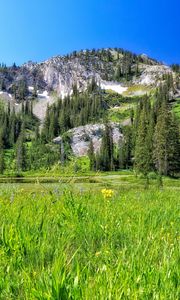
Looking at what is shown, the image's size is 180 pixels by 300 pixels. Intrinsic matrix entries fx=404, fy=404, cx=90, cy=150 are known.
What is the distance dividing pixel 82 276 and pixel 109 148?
170702 millimetres

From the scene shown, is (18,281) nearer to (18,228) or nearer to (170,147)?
(18,228)

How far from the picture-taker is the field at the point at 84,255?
2.55 m

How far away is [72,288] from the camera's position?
8.46ft

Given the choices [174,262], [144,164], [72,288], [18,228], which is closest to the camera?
[72,288]

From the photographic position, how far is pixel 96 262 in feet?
11.8

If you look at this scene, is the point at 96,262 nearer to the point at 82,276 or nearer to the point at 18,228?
the point at 82,276

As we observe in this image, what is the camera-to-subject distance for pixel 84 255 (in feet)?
12.5

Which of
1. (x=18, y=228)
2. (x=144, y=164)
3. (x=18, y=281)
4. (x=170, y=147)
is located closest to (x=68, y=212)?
(x=18, y=228)

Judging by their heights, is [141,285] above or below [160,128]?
below

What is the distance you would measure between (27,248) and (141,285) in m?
1.53

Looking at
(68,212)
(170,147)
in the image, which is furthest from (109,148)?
(68,212)

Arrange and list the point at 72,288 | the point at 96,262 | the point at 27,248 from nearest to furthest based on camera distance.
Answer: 1. the point at 72,288
2. the point at 96,262
3. the point at 27,248

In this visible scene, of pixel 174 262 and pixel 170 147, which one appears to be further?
pixel 170 147

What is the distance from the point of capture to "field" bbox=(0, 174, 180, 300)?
255 centimetres
